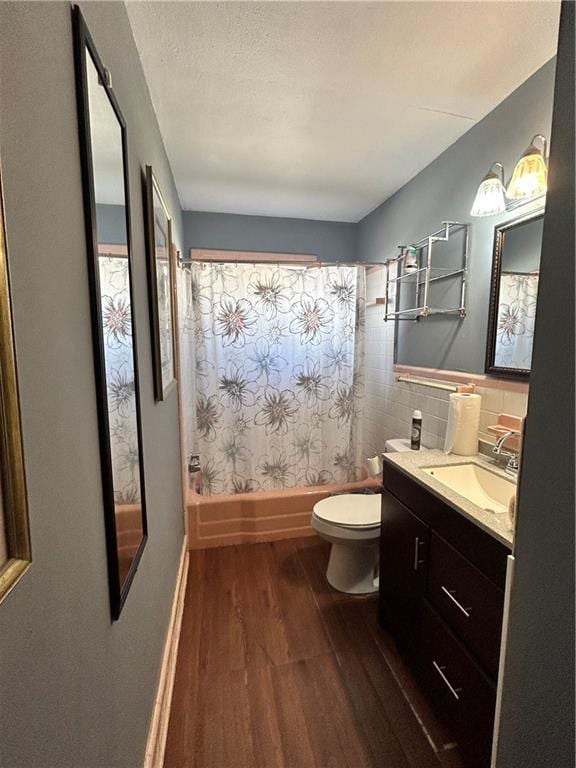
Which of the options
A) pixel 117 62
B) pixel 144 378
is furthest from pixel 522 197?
pixel 144 378

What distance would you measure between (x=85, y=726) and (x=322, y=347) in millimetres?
2121

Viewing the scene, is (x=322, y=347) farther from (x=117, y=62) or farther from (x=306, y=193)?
(x=117, y=62)

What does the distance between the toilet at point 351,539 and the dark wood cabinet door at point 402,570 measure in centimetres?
17

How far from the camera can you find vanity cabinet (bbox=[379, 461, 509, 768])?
3.36 ft

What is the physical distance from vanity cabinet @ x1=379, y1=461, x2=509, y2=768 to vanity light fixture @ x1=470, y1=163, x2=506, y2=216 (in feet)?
3.91

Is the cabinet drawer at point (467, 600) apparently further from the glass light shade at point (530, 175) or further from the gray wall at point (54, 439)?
the glass light shade at point (530, 175)

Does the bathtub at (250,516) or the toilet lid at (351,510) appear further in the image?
the bathtub at (250,516)

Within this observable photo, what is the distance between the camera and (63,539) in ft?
1.85

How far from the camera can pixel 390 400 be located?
2482 mm

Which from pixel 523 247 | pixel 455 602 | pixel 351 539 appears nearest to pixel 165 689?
pixel 351 539

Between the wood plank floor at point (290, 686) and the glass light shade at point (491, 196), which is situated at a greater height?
the glass light shade at point (491, 196)

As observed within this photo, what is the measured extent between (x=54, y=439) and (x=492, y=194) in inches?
70.2

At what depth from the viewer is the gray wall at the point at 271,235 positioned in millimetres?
2947

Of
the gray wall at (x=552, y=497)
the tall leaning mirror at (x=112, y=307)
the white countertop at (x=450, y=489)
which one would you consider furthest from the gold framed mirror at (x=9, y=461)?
the white countertop at (x=450, y=489)
